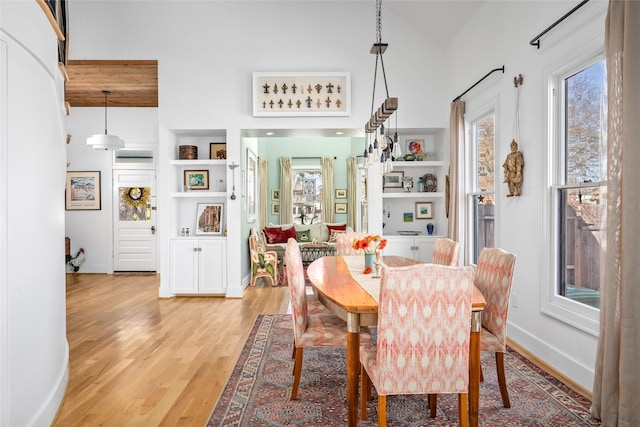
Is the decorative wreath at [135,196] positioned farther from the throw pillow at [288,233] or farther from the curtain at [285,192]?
the curtain at [285,192]

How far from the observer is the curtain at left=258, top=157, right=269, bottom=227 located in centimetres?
945

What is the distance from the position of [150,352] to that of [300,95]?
139 inches

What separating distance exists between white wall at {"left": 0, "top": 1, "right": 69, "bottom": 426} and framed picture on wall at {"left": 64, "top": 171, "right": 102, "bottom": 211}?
571cm

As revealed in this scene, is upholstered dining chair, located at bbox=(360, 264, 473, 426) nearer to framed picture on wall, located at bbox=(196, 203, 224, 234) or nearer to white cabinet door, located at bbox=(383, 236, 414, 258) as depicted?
white cabinet door, located at bbox=(383, 236, 414, 258)

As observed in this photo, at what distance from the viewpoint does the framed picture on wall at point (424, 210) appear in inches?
237

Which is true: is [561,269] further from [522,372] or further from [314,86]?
[314,86]

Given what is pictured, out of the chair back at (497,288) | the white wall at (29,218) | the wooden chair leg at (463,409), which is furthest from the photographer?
the chair back at (497,288)

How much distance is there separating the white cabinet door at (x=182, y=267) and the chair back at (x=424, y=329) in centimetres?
421

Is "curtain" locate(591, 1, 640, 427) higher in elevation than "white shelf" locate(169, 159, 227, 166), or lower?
lower

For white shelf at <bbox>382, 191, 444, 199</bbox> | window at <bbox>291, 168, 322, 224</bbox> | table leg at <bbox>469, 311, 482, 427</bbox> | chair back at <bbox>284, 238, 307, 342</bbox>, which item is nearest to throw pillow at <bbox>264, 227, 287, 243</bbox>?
window at <bbox>291, 168, 322, 224</bbox>

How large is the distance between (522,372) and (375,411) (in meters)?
1.28

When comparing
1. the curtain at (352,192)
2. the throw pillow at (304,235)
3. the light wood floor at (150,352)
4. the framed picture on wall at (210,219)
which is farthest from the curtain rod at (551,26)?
the curtain at (352,192)

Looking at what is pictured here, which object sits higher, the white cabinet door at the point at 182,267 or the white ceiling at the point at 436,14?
the white ceiling at the point at 436,14

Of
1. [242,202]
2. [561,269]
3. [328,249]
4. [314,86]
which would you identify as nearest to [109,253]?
[242,202]
